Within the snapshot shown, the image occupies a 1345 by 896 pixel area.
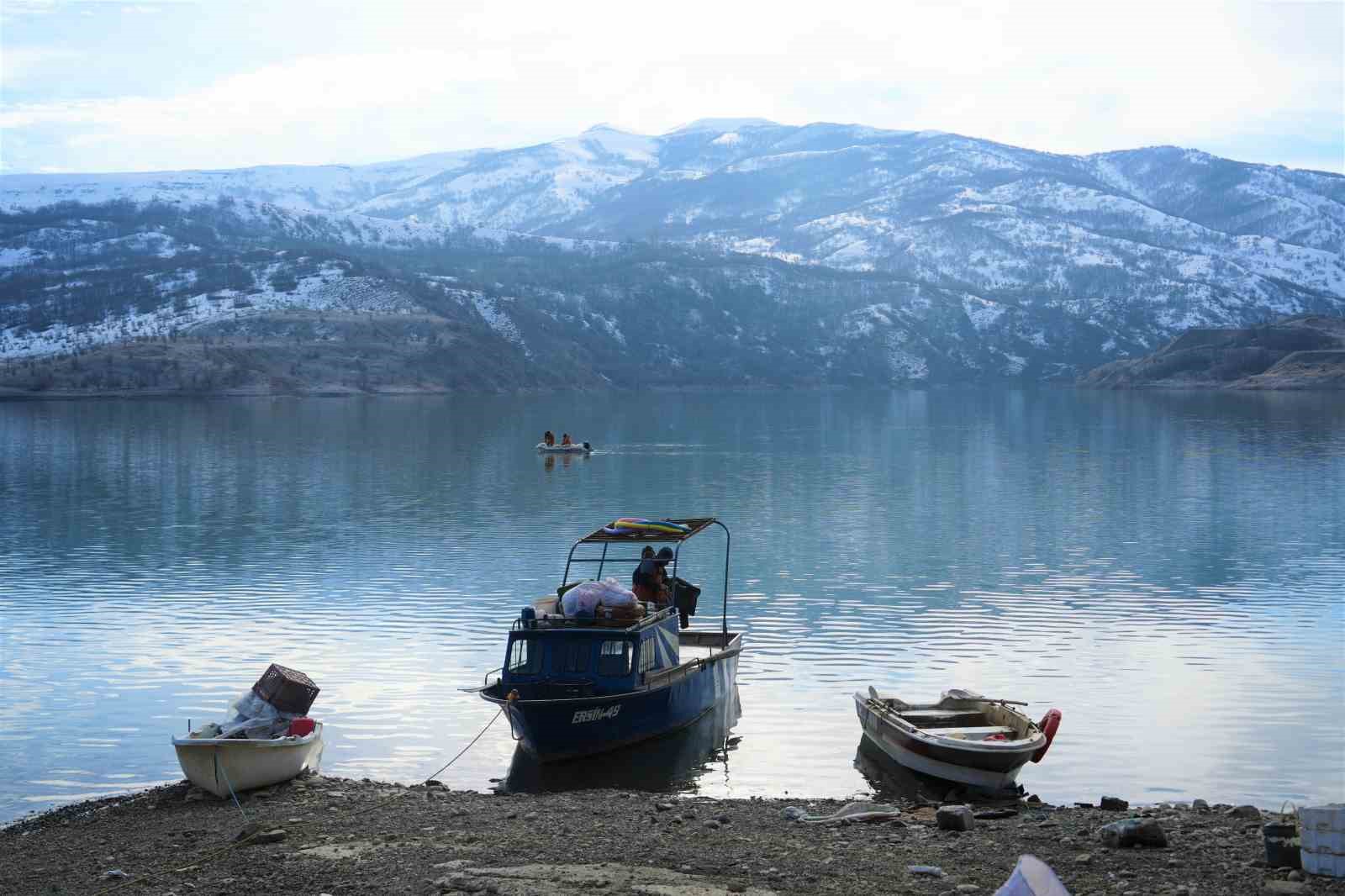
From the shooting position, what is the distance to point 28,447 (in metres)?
118

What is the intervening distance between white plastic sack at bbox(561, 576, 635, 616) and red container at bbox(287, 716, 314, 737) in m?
6.15

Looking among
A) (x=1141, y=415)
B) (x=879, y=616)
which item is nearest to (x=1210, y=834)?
(x=879, y=616)

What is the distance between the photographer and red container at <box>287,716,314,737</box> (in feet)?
84.4

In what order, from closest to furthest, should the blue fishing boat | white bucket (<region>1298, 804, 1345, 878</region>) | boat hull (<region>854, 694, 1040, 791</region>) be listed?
white bucket (<region>1298, 804, 1345, 878</region>)
boat hull (<region>854, 694, 1040, 791</region>)
the blue fishing boat

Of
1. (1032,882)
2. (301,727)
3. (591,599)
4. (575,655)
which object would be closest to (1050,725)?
(575,655)

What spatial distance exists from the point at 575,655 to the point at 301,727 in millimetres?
5783

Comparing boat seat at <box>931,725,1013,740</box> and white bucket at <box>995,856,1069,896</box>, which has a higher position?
white bucket at <box>995,856,1069,896</box>

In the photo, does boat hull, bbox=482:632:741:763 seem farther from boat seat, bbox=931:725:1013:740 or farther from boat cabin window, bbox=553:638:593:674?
boat seat, bbox=931:725:1013:740

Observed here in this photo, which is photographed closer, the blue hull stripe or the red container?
the red container

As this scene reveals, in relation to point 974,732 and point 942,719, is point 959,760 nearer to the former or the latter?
point 974,732

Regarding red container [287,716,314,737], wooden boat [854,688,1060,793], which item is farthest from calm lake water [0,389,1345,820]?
red container [287,716,314,737]

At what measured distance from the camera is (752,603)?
45.2 metres

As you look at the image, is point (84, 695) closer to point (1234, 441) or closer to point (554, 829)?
point (554, 829)

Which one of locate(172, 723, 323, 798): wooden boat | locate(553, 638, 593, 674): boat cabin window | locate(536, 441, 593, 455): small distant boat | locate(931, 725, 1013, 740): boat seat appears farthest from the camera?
locate(536, 441, 593, 455): small distant boat
